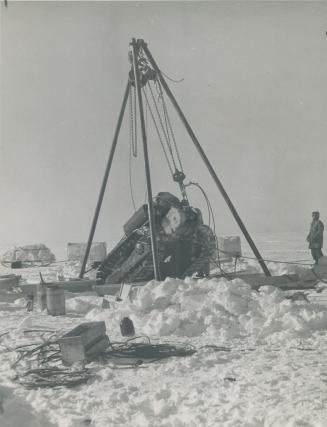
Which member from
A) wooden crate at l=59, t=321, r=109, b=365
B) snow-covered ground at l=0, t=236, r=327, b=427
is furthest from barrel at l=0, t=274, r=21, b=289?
wooden crate at l=59, t=321, r=109, b=365

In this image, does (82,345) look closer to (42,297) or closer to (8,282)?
(42,297)

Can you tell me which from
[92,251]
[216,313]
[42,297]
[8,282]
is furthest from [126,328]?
[92,251]

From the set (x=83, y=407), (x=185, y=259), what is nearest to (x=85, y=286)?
(x=185, y=259)

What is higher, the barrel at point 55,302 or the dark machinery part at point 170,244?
the dark machinery part at point 170,244

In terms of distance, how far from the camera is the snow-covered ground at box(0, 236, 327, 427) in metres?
3.89

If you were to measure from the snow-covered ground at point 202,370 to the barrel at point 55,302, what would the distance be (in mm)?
299

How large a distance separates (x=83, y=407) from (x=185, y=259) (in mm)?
6999

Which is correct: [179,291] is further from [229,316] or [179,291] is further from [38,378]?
[38,378]

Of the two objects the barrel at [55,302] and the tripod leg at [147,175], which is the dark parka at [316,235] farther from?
the barrel at [55,302]

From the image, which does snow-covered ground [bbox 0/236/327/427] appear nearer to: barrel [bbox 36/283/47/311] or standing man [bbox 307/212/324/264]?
barrel [bbox 36/283/47/311]

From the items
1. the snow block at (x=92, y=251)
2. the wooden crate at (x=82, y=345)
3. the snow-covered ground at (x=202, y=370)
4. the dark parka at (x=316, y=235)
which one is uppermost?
the dark parka at (x=316, y=235)

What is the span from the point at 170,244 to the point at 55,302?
3008 mm

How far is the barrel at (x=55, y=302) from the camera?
9.16 m

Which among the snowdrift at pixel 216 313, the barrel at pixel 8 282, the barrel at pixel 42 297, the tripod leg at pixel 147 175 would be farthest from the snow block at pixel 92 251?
the snowdrift at pixel 216 313
